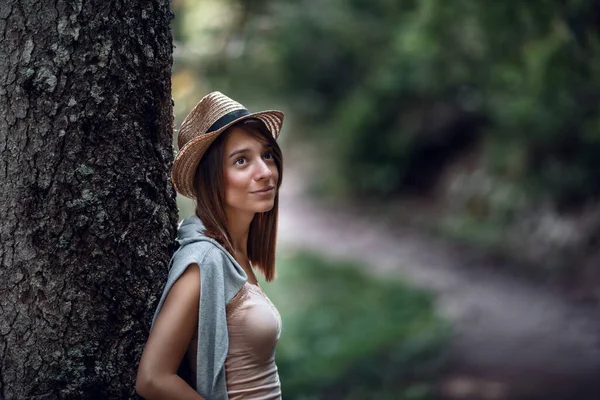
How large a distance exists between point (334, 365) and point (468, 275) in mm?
4564

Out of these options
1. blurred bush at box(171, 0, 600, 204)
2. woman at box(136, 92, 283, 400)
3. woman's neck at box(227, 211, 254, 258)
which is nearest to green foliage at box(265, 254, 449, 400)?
blurred bush at box(171, 0, 600, 204)

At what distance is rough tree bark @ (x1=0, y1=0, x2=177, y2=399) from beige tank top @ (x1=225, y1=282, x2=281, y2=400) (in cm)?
33

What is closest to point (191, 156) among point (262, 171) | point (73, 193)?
point (262, 171)

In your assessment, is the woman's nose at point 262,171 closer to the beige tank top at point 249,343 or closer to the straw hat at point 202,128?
the straw hat at point 202,128

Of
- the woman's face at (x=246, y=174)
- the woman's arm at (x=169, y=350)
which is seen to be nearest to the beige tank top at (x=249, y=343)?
the woman's arm at (x=169, y=350)

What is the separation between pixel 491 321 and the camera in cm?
932

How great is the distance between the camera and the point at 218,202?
105 inches

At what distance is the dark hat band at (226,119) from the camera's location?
8.57 ft

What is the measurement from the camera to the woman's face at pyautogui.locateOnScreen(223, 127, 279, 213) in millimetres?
2660

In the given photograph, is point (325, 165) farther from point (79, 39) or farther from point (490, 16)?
point (79, 39)

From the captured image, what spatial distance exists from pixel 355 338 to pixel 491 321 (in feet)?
6.19

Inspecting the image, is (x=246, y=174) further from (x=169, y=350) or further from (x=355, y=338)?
(x=355, y=338)

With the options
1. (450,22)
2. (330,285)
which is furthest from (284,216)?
(450,22)

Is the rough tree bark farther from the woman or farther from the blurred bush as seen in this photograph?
the blurred bush
